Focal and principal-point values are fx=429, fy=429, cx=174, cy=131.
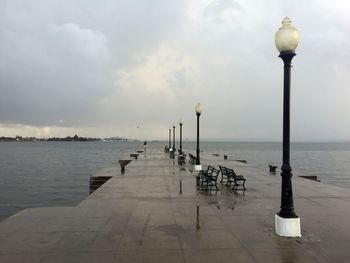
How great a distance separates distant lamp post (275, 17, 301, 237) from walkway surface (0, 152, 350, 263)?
0.36 m

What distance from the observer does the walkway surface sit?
8102mm

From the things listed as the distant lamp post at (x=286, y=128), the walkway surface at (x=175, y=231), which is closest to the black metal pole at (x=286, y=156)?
the distant lamp post at (x=286, y=128)

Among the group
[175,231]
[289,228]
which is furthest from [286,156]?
[175,231]

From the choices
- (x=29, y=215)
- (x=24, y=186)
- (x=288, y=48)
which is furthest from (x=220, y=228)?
(x=24, y=186)

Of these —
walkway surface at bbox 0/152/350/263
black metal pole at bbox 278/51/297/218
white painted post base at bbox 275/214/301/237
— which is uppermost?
black metal pole at bbox 278/51/297/218

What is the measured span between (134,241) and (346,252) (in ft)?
13.9

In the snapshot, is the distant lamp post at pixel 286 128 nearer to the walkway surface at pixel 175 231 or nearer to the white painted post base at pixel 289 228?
the white painted post base at pixel 289 228

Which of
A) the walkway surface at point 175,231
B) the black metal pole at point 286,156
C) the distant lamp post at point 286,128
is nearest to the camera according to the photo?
the walkway surface at point 175,231

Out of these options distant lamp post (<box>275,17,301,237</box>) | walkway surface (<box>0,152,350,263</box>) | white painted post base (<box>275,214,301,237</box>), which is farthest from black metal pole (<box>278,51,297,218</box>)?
walkway surface (<box>0,152,350,263</box>)

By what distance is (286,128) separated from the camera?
10.3m

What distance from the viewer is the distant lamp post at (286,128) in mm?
9703

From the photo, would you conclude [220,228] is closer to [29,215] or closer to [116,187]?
[29,215]

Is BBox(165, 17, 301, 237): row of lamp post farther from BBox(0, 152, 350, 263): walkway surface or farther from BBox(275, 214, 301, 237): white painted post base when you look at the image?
BBox(0, 152, 350, 263): walkway surface

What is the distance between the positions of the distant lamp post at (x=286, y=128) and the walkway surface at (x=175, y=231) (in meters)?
0.36
